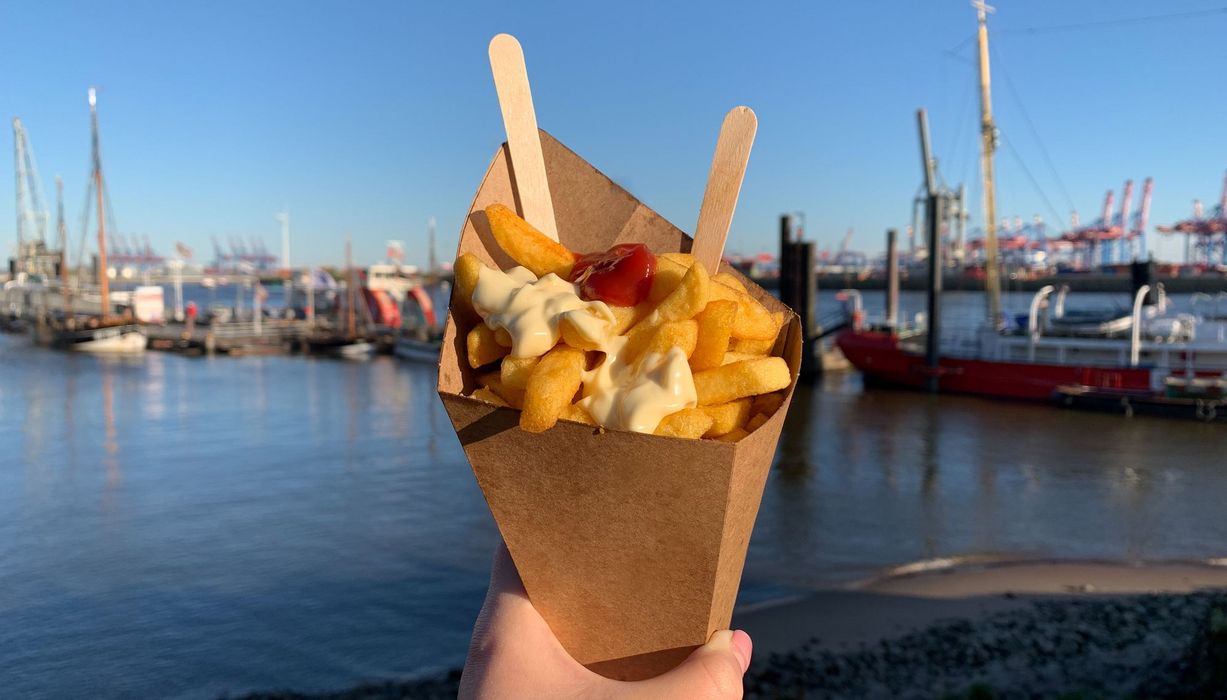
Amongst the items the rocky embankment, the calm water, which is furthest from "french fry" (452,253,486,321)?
the calm water

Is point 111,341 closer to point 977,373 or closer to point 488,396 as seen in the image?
point 977,373

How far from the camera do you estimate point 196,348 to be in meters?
39.0

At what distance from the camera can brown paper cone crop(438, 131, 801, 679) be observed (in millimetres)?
1676

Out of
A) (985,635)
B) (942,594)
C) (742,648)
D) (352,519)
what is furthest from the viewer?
(352,519)

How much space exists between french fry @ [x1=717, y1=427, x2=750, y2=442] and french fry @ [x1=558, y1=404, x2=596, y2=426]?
0.28 meters

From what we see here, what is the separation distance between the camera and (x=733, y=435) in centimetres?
174

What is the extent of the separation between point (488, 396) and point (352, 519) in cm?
1125

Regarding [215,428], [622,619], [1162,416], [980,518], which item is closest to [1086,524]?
[980,518]

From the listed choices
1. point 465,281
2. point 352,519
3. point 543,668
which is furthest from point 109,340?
point 543,668

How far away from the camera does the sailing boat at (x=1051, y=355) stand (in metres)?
21.4

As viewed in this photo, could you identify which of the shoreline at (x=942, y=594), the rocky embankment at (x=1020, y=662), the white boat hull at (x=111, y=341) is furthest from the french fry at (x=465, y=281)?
the white boat hull at (x=111, y=341)

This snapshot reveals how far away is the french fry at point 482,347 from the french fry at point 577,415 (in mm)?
272

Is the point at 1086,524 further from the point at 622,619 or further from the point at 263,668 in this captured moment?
the point at 622,619

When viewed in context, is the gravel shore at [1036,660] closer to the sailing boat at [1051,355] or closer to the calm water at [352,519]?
the calm water at [352,519]
